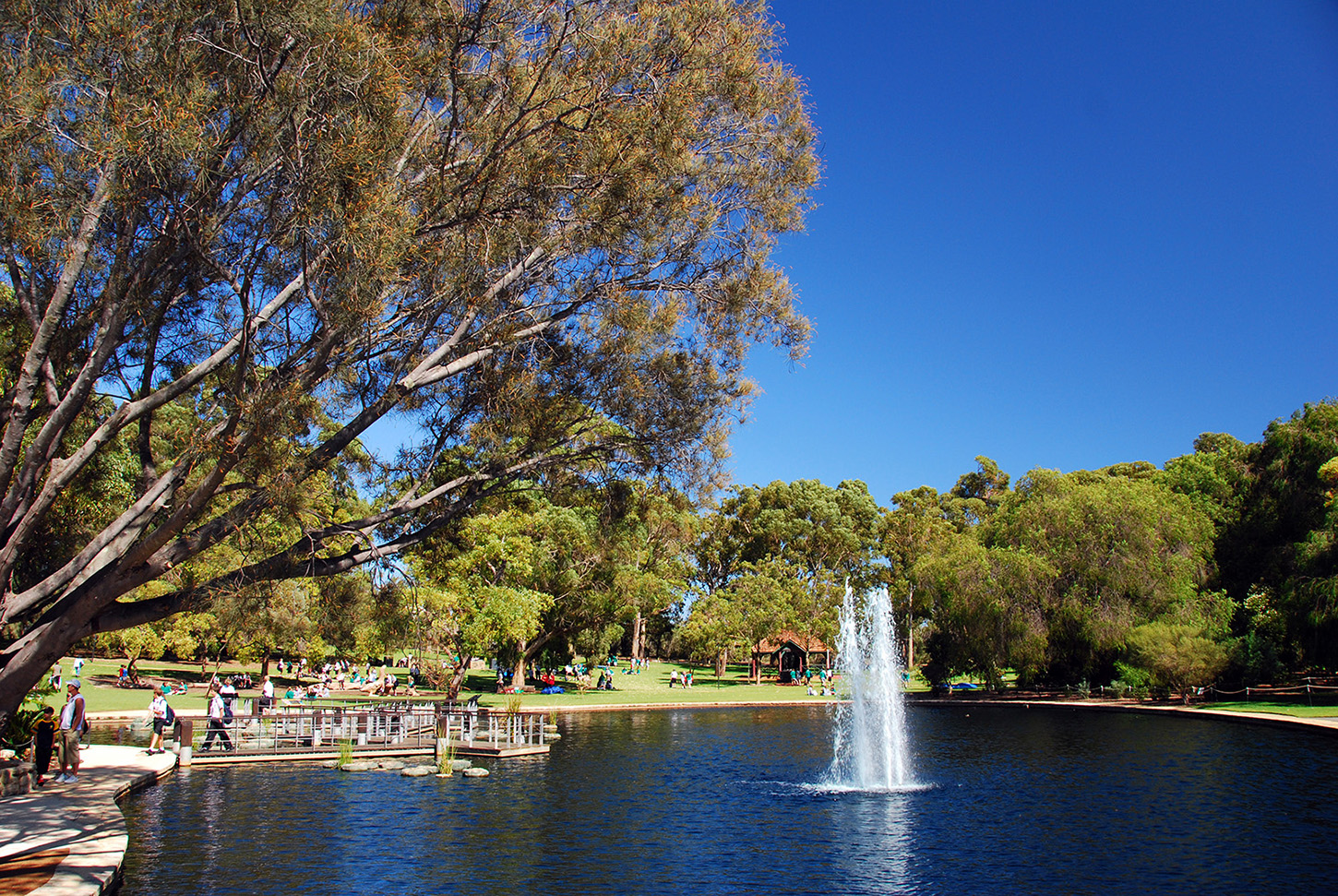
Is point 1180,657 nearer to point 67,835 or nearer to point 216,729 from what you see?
point 216,729

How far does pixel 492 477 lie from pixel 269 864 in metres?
5.56

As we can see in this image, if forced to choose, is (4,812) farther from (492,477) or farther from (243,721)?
(243,721)

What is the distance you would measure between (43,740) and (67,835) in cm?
436

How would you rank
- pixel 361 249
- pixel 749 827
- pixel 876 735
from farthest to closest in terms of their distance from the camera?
pixel 876 735 < pixel 749 827 < pixel 361 249

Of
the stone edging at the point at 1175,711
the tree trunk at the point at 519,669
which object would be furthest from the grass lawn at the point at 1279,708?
the tree trunk at the point at 519,669

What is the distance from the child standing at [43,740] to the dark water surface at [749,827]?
1454mm

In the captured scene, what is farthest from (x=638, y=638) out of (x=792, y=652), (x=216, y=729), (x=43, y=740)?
(x=43, y=740)

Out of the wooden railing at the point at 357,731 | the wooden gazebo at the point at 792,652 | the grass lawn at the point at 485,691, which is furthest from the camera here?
the wooden gazebo at the point at 792,652

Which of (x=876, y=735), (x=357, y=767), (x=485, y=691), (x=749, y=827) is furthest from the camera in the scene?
(x=485, y=691)

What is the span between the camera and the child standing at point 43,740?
1434 cm

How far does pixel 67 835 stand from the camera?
11.0 meters

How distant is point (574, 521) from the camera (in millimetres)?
39906

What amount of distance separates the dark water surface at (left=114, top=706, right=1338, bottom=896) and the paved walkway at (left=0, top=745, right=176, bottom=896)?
0.52m

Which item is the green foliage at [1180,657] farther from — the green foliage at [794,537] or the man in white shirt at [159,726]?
the man in white shirt at [159,726]
